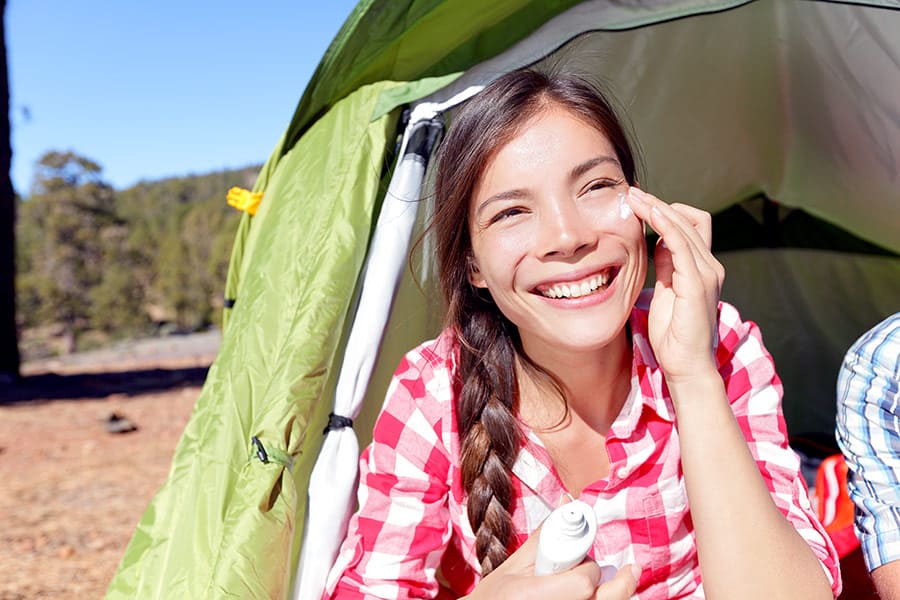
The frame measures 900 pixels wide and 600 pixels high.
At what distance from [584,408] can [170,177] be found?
151 ft

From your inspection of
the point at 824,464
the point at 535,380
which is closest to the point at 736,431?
the point at 535,380

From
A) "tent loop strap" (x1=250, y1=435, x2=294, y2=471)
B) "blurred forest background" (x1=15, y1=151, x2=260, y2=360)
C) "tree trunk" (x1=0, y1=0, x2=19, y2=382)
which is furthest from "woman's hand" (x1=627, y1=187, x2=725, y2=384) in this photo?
"blurred forest background" (x1=15, y1=151, x2=260, y2=360)

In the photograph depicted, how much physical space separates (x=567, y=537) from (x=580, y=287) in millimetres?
377

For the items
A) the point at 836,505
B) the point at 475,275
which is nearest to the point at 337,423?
the point at 475,275

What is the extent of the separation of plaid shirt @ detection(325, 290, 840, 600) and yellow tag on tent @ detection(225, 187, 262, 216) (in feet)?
3.42

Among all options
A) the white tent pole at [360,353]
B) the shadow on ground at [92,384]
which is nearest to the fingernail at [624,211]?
the white tent pole at [360,353]

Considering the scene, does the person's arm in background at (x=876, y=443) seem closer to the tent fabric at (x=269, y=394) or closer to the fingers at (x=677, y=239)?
the fingers at (x=677, y=239)

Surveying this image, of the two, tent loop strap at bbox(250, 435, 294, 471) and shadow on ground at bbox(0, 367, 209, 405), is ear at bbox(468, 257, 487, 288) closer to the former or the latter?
tent loop strap at bbox(250, 435, 294, 471)

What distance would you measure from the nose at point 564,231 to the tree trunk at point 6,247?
6.58 metres

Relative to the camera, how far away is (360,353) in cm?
155

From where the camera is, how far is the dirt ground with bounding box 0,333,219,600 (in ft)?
9.10

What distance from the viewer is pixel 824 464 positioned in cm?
232

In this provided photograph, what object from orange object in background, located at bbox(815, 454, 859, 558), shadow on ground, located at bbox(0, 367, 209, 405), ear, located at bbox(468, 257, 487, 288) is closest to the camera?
ear, located at bbox(468, 257, 487, 288)

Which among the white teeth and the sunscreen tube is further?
the white teeth
